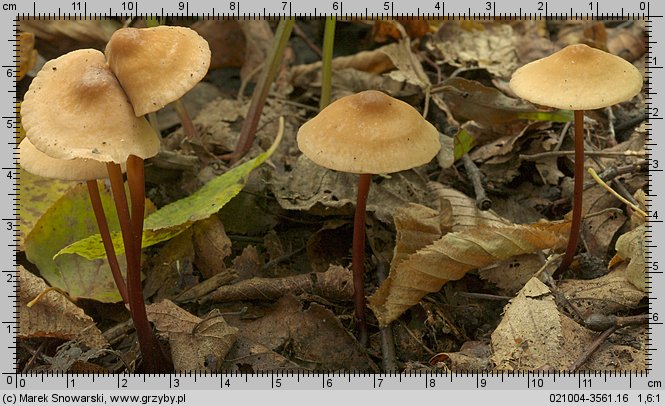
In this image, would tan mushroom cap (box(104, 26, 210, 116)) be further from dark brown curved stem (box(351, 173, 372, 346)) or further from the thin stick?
the thin stick

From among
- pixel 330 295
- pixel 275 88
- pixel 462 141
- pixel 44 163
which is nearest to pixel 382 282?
pixel 330 295

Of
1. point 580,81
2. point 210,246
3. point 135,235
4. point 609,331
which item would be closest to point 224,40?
point 210,246

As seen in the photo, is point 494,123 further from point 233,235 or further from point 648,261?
point 233,235

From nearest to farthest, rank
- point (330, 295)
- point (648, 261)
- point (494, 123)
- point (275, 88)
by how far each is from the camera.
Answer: point (648, 261) < point (330, 295) < point (494, 123) < point (275, 88)

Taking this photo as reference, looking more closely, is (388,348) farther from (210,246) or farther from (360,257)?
(210,246)

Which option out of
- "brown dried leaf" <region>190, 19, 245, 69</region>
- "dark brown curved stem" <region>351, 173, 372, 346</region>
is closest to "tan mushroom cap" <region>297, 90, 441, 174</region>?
"dark brown curved stem" <region>351, 173, 372, 346</region>

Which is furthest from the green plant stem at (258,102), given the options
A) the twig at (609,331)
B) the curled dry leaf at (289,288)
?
the twig at (609,331)

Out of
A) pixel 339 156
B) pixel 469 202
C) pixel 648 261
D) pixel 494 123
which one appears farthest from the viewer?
pixel 494 123

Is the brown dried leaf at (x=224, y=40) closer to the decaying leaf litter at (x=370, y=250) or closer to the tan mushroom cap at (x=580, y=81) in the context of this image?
the decaying leaf litter at (x=370, y=250)
